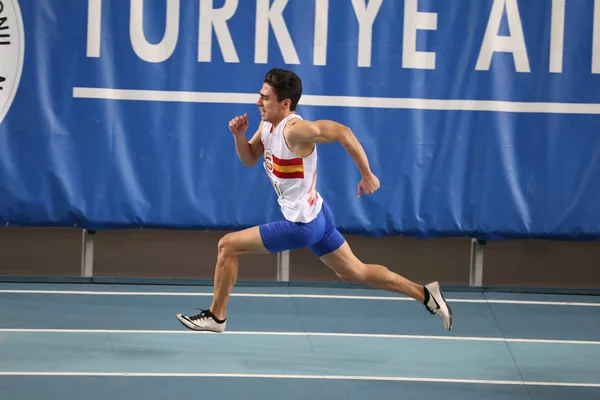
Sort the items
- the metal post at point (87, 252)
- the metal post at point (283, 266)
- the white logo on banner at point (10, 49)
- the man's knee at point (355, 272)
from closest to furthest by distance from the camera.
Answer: the man's knee at point (355, 272)
the white logo on banner at point (10, 49)
the metal post at point (87, 252)
the metal post at point (283, 266)

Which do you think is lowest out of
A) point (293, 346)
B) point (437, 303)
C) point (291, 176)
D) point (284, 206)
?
point (293, 346)

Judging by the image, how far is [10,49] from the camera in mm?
8664

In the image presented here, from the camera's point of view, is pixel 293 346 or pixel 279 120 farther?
pixel 293 346

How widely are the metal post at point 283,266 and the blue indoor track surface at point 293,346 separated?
0.15 m

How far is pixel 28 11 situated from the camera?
8.66m

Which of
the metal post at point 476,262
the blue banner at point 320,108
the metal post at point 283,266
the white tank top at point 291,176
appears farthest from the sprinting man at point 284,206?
the metal post at point 476,262

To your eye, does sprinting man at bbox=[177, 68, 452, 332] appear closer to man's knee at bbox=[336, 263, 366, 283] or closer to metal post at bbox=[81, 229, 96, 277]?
man's knee at bbox=[336, 263, 366, 283]

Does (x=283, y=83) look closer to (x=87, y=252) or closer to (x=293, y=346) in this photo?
(x=293, y=346)

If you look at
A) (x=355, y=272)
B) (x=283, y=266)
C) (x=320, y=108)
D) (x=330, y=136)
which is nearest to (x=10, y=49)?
(x=320, y=108)

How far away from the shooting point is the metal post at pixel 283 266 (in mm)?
9250

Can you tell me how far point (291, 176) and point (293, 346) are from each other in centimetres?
136

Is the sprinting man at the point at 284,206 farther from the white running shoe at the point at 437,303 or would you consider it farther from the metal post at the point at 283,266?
the metal post at the point at 283,266

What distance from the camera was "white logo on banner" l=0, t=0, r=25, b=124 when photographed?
8656 mm

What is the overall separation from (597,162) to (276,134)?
3.57 meters
